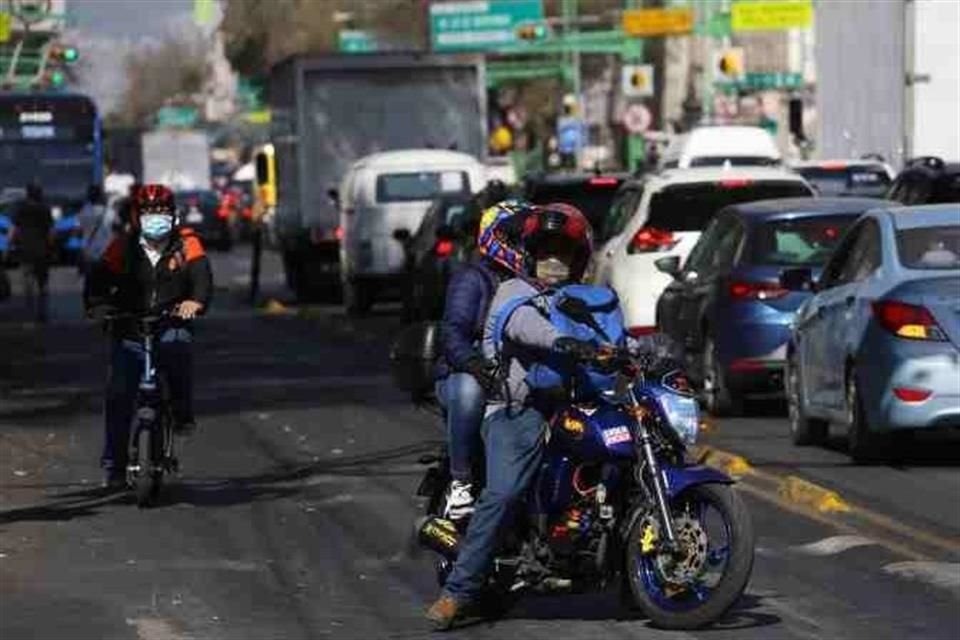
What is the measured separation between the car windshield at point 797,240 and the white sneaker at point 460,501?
901cm

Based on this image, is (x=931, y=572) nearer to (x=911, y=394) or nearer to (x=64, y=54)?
(x=911, y=394)

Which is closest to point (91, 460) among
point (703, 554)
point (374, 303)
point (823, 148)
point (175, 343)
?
point (175, 343)

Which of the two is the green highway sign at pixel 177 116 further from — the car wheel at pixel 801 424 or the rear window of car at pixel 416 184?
the car wheel at pixel 801 424

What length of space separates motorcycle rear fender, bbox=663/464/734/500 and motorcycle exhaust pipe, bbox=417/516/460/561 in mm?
952

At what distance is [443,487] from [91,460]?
7019 millimetres

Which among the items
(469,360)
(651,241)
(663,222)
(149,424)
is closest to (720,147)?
(663,222)

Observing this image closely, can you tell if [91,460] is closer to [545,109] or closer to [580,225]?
[580,225]

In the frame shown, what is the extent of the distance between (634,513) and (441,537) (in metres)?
0.86

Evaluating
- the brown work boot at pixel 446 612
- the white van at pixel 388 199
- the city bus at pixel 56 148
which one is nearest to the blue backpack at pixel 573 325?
the brown work boot at pixel 446 612

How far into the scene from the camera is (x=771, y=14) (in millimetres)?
64688

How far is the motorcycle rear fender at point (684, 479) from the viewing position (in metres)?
9.49

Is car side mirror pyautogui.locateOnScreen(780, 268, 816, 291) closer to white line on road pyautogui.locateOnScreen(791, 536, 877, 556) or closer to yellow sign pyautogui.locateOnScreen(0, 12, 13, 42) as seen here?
white line on road pyautogui.locateOnScreen(791, 536, 877, 556)

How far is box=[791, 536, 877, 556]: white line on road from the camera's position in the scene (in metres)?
12.2

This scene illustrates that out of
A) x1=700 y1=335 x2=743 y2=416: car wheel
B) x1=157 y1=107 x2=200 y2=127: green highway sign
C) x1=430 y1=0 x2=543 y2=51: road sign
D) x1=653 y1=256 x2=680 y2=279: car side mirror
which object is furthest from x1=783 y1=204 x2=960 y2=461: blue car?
x1=157 y1=107 x2=200 y2=127: green highway sign
